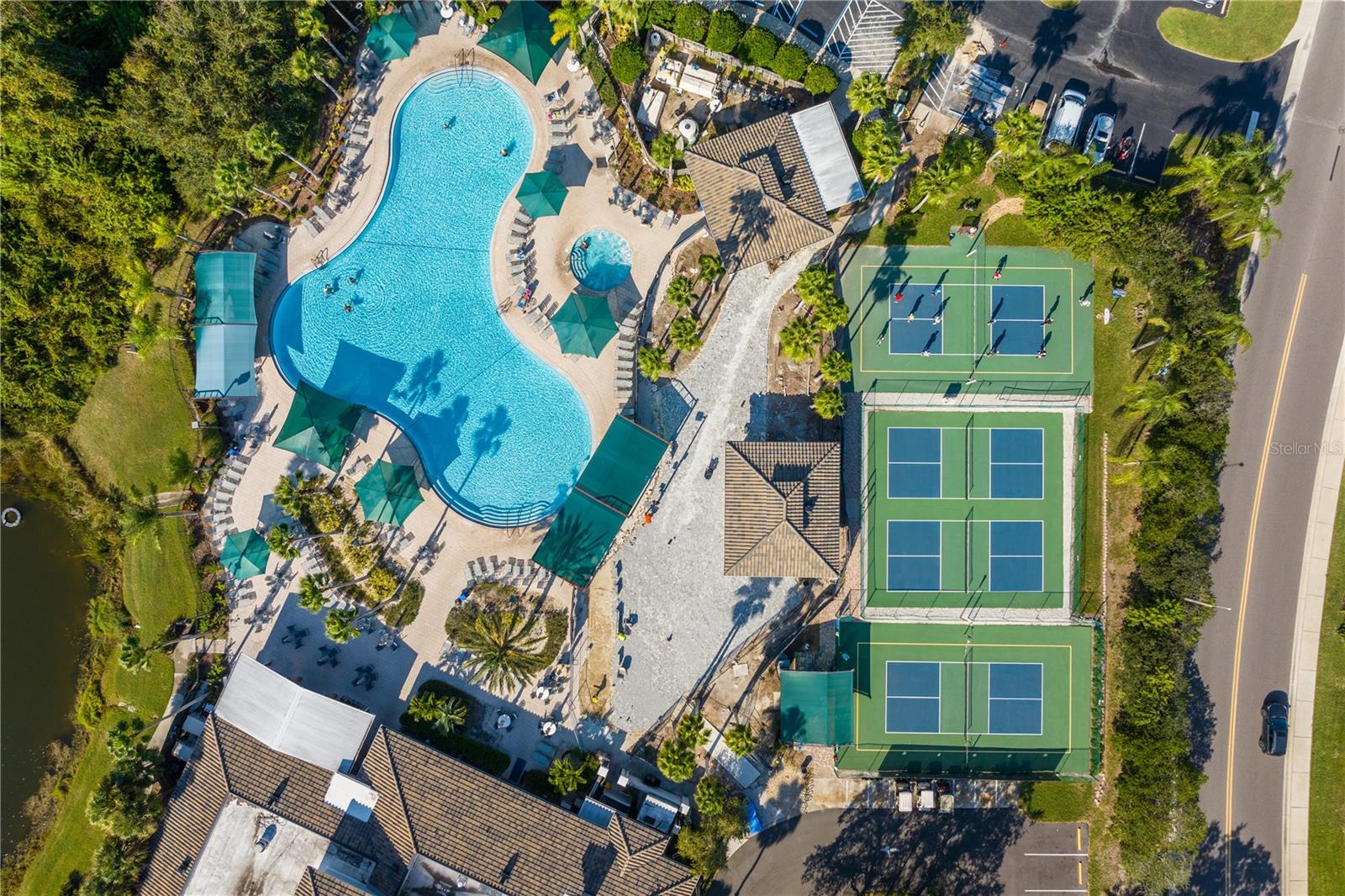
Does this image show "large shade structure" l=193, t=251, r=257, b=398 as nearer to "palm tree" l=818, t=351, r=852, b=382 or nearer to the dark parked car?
"palm tree" l=818, t=351, r=852, b=382

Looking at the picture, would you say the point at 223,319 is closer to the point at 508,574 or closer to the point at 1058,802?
the point at 508,574

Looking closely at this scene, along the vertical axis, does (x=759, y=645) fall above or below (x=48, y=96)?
below

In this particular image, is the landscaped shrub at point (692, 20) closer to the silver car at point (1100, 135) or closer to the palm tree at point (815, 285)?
the palm tree at point (815, 285)

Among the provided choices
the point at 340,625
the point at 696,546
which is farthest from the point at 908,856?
the point at 340,625

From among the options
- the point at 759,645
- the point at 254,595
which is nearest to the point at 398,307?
the point at 254,595

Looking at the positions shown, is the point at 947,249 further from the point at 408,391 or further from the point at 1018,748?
the point at 408,391

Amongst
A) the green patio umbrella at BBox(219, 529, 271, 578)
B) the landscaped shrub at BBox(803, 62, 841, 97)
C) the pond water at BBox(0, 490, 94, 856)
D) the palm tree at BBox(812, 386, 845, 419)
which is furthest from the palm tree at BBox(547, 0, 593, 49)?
the pond water at BBox(0, 490, 94, 856)
